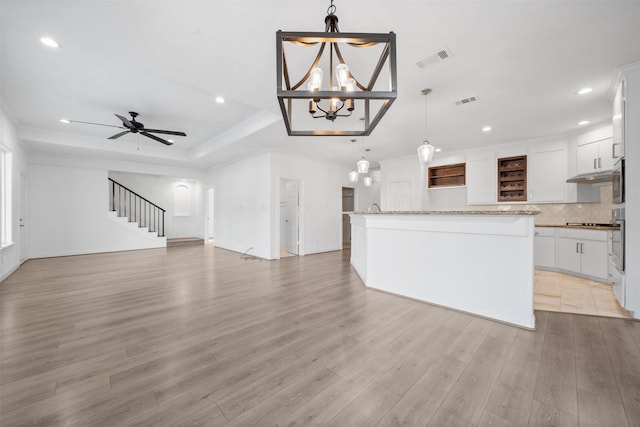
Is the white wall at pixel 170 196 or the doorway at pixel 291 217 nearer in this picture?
the doorway at pixel 291 217

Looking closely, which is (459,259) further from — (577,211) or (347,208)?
(347,208)

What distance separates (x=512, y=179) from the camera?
5902 millimetres

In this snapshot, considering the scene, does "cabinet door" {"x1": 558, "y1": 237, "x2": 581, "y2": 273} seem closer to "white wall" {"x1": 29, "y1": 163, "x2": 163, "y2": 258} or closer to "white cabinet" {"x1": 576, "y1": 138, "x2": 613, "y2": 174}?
"white cabinet" {"x1": 576, "y1": 138, "x2": 613, "y2": 174}

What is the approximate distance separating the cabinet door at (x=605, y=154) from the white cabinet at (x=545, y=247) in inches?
53.4

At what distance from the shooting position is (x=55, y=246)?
6.88m

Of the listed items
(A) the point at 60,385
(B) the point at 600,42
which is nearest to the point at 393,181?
(B) the point at 600,42

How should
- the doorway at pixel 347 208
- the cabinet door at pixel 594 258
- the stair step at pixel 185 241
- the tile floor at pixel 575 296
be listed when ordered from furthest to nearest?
the doorway at pixel 347 208, the stair step at pixel 185 241, the cabinet door at pixel 594 258, the tile floor at pixel 575 296

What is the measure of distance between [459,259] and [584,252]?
342 cm

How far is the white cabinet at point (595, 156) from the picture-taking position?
177 inches

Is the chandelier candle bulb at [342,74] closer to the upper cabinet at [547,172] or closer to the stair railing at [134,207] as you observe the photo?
the upper cabinet at [547,172]

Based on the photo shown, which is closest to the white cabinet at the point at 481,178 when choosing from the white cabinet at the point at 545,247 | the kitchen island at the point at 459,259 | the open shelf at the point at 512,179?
the open shelf at the point at 512,179

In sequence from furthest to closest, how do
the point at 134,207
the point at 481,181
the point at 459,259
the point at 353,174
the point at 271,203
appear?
the point at 134,207 < the point at 271,203 < the point at 481,181 < the point at 353,174 < the point at 459,259

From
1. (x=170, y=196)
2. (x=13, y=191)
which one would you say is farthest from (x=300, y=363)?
(x=170, y=196)

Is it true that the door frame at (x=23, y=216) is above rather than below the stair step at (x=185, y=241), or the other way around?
above
